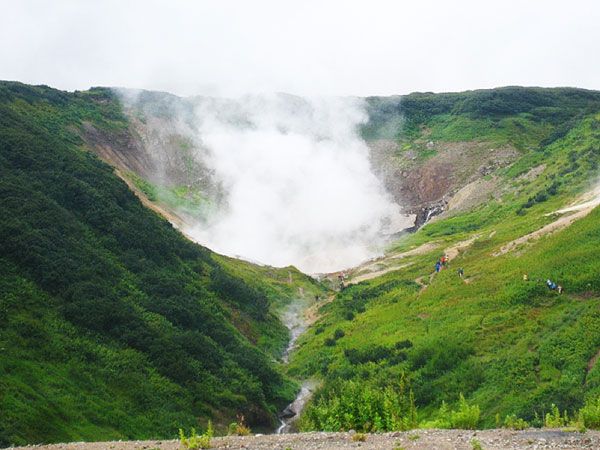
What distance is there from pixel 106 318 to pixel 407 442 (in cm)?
2157

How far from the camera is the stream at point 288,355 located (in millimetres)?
34906

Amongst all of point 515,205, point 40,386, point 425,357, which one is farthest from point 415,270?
point 40,386

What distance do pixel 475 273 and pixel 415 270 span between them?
47.5ft

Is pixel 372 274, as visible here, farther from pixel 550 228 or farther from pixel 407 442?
pixel 407 442

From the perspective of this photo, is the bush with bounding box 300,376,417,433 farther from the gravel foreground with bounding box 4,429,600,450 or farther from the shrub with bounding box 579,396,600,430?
the shrub with bounding box 579,396,600,430

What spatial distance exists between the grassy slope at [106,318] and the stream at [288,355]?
854 mm

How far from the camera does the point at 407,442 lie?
15633 millimetres

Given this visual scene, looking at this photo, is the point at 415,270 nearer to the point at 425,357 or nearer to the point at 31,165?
the point at 425,357

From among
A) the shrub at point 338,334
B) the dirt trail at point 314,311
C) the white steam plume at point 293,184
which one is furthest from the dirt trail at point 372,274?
the shrub at point 338,334

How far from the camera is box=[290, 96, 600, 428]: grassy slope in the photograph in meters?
25.8

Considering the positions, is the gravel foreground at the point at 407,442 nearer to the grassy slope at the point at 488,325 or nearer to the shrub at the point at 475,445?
the shrub at the point at 475,445

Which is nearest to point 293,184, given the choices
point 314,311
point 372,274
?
point 372,274

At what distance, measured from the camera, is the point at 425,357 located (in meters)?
33.2

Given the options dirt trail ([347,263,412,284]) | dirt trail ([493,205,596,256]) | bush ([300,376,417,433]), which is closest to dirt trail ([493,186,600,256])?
dirt trail ([493,205,596,256])
